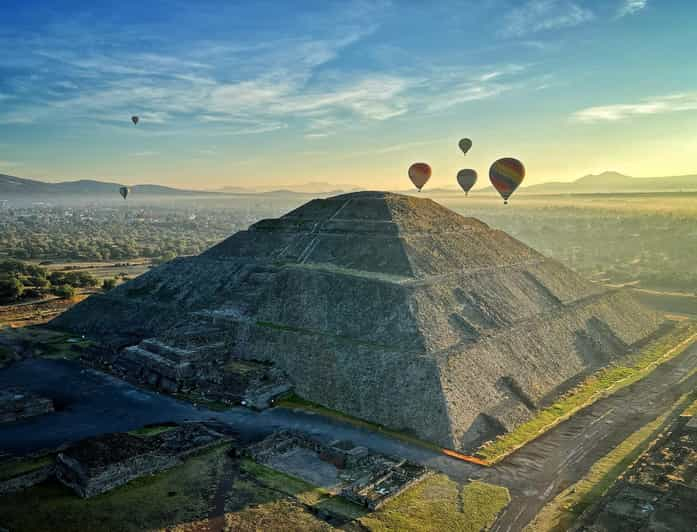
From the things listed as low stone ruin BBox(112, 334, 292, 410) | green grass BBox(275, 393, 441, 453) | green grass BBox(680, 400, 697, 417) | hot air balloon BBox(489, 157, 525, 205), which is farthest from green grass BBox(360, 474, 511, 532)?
hot air balloon BBox(489, 157, 525, 205)

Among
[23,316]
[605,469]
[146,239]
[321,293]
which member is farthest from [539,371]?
[146,239]

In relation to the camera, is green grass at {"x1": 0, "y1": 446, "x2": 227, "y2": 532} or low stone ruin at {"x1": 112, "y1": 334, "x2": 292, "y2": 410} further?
low stone ruin at {"x1": 112, "y1": 334, "x2": 292, "y2": 410}

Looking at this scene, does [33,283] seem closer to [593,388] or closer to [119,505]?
[119,505]

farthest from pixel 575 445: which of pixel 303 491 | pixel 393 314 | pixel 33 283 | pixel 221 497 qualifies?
pixel 33 283

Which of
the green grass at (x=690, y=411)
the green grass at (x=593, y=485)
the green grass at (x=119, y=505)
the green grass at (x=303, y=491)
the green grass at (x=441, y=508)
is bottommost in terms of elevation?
the green grass at (x=593, y=485)

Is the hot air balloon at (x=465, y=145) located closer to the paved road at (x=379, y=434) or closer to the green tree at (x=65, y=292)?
the paved road at (x=379, y=434)

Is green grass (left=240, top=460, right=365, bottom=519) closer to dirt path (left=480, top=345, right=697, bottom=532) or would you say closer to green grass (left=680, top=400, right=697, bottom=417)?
dirt path (left=480, top=345, right=697, bottom=532)

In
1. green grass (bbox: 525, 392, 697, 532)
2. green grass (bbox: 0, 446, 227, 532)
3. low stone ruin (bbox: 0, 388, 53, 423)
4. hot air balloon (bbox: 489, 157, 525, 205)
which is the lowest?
green grass (bbox: 525, 392, 697, 532)

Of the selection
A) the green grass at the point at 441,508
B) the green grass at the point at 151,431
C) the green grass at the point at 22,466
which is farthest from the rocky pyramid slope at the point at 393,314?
the green grass at the point at 22,466
